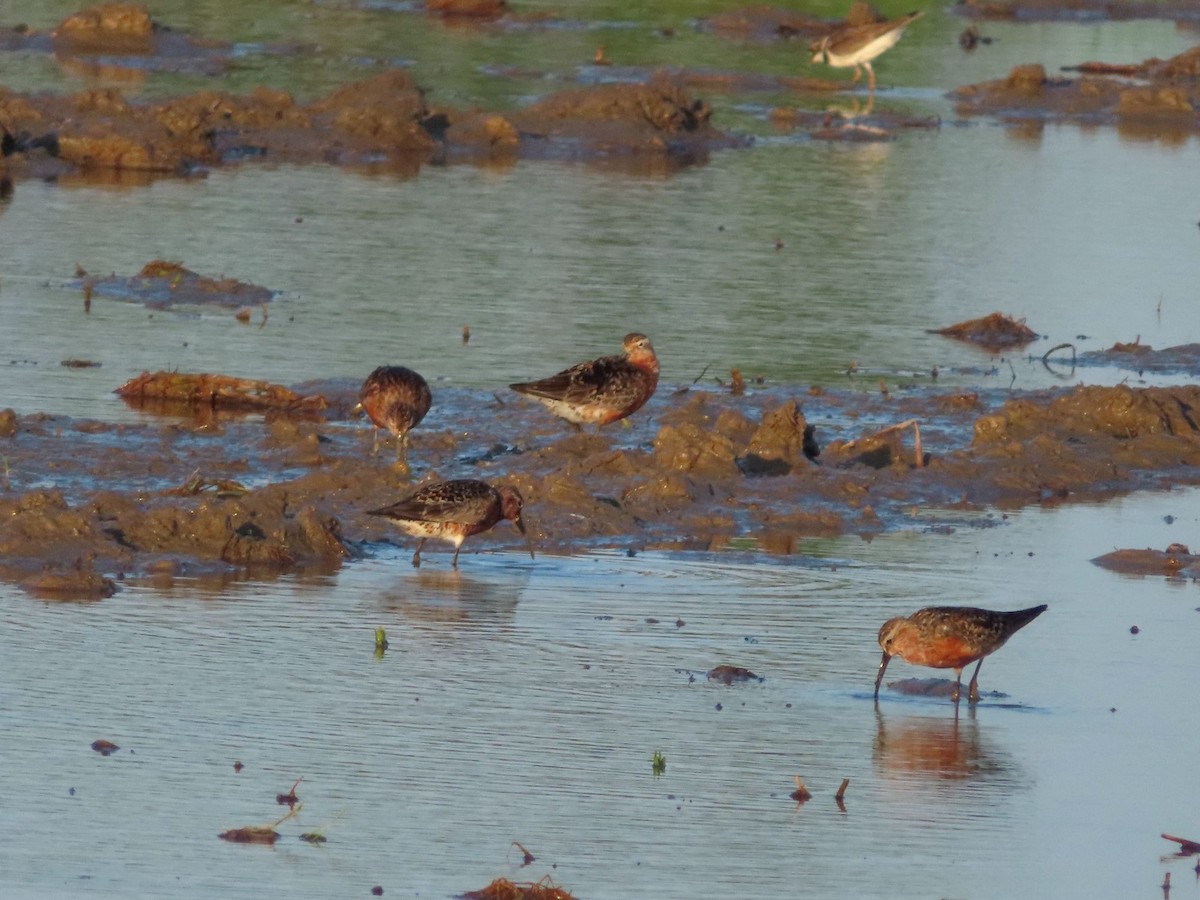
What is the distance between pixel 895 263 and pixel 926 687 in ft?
37.5

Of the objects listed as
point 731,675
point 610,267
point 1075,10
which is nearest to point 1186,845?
point 731,675

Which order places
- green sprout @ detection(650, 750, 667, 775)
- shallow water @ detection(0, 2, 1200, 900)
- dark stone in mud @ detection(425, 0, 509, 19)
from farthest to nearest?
dark stone in mud @ detection(425, 0, 509, 19), green sprout @ detection(650, 750, 667, 775), shallow water @ detection(0, 2, 1200, 900)

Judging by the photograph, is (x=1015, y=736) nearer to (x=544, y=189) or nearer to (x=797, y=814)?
(x=797, y=814)

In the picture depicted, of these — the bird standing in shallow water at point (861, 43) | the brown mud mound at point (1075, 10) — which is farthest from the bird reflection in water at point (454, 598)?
the brown mud mound at point (1075, 10)

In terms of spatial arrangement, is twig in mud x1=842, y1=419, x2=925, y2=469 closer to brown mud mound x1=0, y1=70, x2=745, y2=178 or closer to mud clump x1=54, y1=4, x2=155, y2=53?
brown mud mound x1=0, y1=70, x2=745, y2=178

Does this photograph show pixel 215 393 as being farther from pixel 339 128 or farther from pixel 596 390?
pixel 339 128

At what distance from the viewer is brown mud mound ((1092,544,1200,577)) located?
11.5 m

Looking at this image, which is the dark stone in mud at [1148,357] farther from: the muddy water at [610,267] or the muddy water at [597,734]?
the muddy water at [597,734]

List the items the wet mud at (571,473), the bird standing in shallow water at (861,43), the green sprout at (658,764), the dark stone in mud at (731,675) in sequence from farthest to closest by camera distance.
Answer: the bird standing in shallow water at (861,43)
the wet mud at (571,473)
the dark stone in mud at (731,675)
the green sprout at (658,764)

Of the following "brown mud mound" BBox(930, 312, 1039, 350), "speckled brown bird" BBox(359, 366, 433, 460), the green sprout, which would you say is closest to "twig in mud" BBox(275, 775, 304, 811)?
the green sprout

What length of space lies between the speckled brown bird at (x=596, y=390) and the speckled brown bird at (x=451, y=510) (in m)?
2.11

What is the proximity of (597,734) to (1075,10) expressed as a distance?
40.0m

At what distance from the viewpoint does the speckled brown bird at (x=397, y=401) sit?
12.7 meters

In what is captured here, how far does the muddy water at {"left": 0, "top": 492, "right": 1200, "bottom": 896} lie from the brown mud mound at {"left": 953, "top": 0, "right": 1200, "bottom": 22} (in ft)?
116
